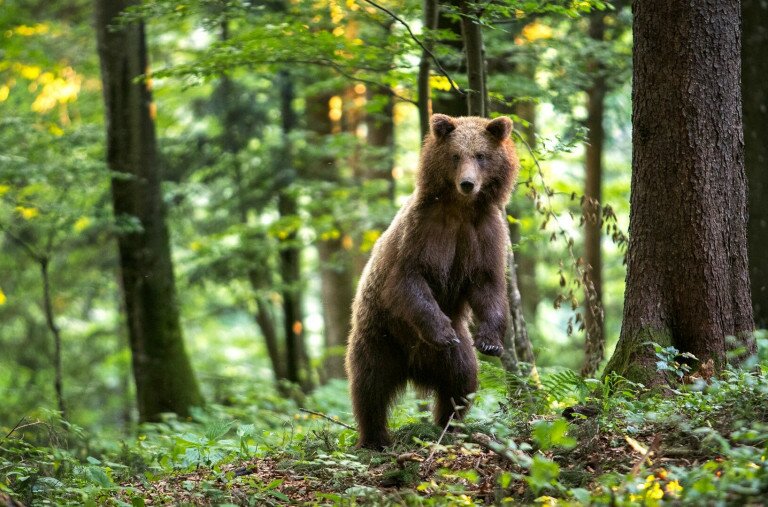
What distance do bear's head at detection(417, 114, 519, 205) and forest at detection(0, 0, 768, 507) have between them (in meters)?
0.05

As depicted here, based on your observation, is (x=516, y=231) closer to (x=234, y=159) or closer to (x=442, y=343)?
(x=442, y=343)

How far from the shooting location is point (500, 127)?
674 cm

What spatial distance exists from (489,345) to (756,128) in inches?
179

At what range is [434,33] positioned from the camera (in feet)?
25.8

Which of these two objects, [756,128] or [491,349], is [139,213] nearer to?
[491,349]

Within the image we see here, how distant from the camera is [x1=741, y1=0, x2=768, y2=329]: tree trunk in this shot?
8633 millimetres

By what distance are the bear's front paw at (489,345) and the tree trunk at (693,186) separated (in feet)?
3.29

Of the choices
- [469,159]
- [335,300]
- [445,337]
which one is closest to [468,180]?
[469,159]

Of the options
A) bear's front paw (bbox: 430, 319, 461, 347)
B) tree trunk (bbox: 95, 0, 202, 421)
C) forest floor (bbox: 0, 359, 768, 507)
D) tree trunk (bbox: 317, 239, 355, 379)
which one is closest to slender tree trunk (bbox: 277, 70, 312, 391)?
tree trunk (bbox: 317, 239, 355, 379)

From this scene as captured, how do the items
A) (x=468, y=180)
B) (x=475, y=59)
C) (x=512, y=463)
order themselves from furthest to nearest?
(x=475, y=59), (x=468, y=180), (x=512, y=463)

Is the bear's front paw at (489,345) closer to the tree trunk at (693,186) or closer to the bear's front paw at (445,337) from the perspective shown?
the bear's front paw at (445,337)

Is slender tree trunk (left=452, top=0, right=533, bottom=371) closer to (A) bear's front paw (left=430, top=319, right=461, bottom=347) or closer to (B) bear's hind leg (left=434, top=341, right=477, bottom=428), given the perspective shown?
(B) bear's hind leg (left=434, top=341, right=477, bottom=428)

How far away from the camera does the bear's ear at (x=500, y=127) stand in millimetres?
6680

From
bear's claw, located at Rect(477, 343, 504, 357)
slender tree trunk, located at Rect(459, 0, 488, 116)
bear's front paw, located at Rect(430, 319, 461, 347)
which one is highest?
slender tree trunk, located at Rect(459, 0, 488, 116)
